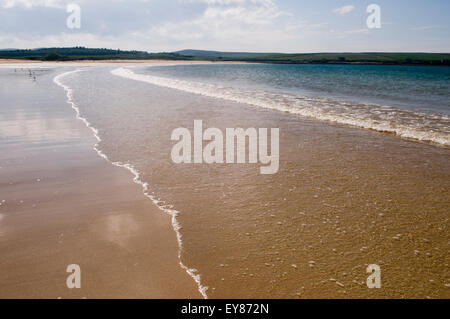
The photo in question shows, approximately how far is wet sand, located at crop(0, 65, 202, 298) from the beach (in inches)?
0.7

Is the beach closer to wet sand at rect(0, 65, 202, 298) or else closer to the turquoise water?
wet sand at rect(0, 65, 202, 298)

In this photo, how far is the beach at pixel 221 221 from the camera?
3.33 meters

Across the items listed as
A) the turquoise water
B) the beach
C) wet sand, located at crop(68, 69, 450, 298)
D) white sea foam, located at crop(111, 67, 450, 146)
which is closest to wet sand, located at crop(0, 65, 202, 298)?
the beach

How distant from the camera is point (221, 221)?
15.0ft

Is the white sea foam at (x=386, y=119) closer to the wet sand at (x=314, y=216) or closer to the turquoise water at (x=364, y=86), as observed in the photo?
the wet sand at (x=314, y=216)

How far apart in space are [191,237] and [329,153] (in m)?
5.26

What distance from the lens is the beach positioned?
3.33 meters

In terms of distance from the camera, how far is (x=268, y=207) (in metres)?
4.99

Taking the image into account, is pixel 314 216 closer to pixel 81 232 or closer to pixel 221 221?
pixel 221 221

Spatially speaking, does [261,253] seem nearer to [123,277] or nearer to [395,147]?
[123,277]

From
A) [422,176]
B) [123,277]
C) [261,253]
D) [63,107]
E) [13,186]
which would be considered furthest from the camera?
[63,107]

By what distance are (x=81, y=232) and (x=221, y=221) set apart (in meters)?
2.16
